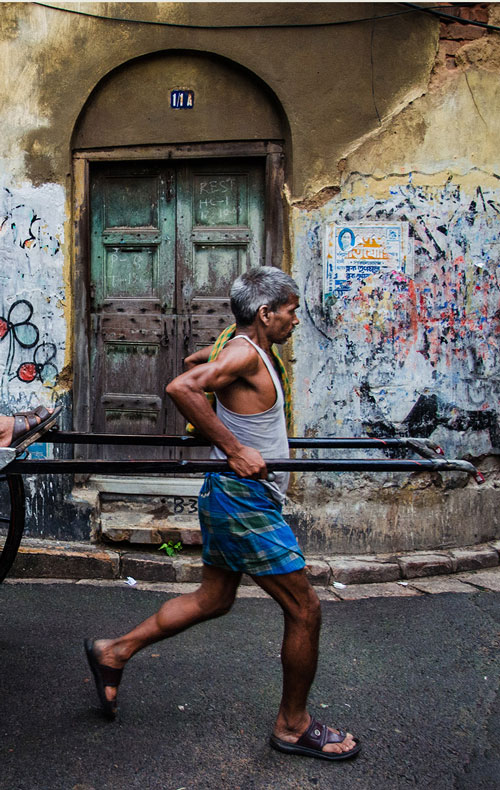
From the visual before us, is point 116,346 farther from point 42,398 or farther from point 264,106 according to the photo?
point 264,106

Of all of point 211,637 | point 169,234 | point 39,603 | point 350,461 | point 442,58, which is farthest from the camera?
point 169,234

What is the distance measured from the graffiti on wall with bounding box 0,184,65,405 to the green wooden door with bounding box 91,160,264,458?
0.33 m

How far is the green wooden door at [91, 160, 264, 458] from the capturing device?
555 cm

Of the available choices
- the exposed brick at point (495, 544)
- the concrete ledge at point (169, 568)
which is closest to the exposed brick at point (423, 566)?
the concrete ledge at point (169, 568)

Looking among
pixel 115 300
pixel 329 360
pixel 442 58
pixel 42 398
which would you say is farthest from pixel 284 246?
pixel 42 398

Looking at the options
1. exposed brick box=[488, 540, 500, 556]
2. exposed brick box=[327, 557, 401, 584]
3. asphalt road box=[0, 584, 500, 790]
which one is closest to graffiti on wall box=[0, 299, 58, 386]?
asphalt road box=[0, 584, 500, 790]

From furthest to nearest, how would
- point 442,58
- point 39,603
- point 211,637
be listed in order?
1. point 442,58
2. point 39,603
3. point 211,637

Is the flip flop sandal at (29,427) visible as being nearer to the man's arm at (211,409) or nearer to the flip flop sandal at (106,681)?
the man's arm at (211,409)

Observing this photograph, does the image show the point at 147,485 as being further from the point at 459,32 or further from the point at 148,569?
the point at 459,32

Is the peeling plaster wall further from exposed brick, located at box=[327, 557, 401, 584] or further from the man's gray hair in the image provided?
the man's gray hair

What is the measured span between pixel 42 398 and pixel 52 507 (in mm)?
836

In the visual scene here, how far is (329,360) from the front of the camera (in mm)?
5336

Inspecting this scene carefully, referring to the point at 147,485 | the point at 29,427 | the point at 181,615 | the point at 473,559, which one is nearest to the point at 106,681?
the point at 181,615

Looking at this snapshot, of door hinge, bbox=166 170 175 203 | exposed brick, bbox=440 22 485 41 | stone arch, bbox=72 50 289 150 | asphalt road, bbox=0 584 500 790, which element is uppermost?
exposed brick, bbox=440 22 485 41
